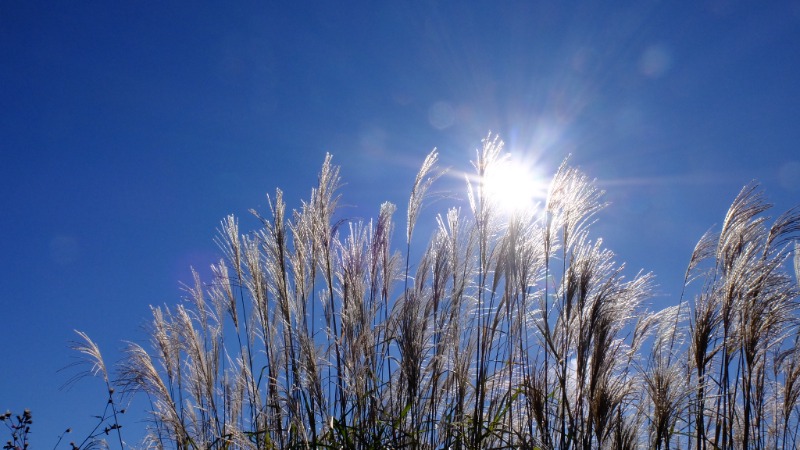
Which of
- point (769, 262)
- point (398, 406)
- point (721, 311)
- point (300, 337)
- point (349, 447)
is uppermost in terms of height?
point (769, 262)

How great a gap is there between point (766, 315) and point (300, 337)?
8.18 ft

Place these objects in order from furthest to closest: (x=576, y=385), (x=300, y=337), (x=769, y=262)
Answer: (x=769, y=262)
(x=576, y=385)
(x=300, y=337)

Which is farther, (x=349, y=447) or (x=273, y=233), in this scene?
(x=273, y=233)

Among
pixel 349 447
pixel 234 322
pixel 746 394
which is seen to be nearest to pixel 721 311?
pixel 746 394

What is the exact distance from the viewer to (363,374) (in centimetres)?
326

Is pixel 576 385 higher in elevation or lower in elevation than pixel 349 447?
higher

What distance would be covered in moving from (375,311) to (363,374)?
389 mm

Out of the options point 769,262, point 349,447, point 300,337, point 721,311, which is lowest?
A: point 349,447

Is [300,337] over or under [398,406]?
over

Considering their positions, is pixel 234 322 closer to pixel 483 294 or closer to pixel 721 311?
pixel 483 294

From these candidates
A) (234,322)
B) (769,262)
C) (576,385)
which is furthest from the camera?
(234,322)

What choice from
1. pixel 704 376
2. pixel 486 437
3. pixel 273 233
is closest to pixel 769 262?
pixel 704 376

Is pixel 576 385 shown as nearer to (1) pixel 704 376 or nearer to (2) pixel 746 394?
(1) pixel 704 376

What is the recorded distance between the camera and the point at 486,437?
3217mm
